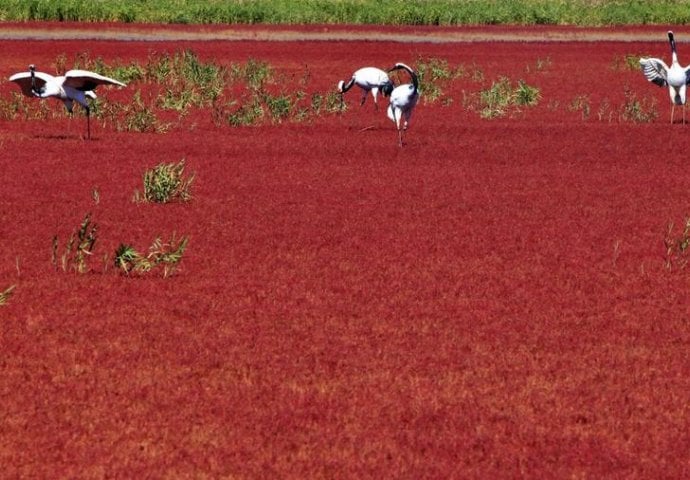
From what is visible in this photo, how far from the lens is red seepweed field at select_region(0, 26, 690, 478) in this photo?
6.64 metres

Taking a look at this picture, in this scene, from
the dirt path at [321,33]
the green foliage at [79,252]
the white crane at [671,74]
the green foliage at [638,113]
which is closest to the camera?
the green foliage at [79,252]

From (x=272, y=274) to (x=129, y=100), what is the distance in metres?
16.9

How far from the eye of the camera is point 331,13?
200ft

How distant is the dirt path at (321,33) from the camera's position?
5094 cm

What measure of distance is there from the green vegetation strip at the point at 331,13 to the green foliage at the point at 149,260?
48.1 metres

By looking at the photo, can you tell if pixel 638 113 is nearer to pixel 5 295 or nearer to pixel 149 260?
pixel 149 260

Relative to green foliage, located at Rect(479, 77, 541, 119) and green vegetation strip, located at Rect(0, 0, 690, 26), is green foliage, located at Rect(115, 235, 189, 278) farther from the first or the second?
green vegetation strip, located at Rect(0, 0, 690, 26)

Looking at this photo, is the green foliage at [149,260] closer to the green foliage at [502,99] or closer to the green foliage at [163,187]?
the green foliage at [163,187]

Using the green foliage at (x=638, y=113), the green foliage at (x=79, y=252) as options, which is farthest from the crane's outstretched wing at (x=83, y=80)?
the green foliage at (x=638, y=113)

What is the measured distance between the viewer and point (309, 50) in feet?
145

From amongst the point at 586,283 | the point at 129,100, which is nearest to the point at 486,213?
the point at 586,283

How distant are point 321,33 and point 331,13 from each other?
20.2 ft

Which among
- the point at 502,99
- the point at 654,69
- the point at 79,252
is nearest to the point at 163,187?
the point at 79,252

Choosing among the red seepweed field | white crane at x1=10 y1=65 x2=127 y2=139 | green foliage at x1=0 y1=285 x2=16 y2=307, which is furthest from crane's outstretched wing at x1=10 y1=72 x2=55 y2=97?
green foliage at x1=0 y1=285 x2=16 y2=307
